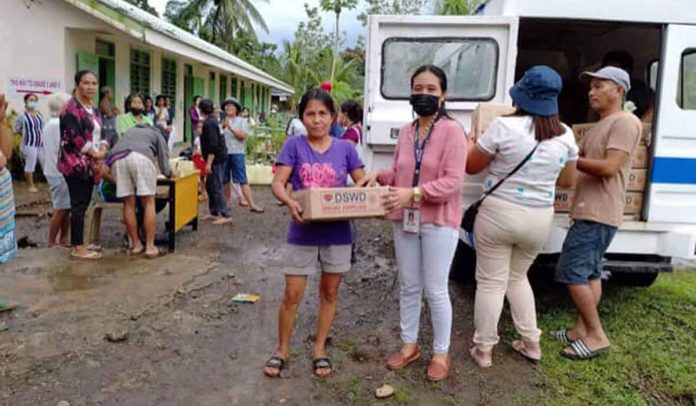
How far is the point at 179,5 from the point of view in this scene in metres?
33.0

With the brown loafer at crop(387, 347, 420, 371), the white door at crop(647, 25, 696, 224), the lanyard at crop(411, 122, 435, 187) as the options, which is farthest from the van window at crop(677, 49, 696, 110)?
the brown loafer at crop(387, 347, 420, 371)

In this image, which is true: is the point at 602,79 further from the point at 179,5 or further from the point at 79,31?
the point at 179,5

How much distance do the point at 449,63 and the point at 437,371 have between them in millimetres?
2648

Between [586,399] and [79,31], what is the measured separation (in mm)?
10974

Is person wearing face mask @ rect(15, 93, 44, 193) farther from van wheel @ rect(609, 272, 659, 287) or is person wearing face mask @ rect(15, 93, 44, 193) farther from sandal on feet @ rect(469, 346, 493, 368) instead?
van wheel @ rect(609, 272, 659, 287)

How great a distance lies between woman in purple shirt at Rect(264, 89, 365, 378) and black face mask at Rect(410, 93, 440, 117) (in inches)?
17.4

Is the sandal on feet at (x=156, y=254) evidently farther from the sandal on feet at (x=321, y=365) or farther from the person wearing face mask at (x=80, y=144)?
the sandal on feet at (x=321, y=365)

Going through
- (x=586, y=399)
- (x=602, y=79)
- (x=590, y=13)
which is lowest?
(x=586, y=399)

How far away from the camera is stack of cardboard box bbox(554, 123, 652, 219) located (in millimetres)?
4281

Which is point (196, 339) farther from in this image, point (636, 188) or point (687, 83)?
point (687, 83)

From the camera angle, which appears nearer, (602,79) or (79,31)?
(602,79)

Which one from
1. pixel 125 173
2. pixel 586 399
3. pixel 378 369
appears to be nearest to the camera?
pixel 586 399

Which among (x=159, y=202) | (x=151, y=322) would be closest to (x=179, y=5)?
(x=159, y=202)

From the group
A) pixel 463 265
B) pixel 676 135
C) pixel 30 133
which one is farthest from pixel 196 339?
pixel 30 133
